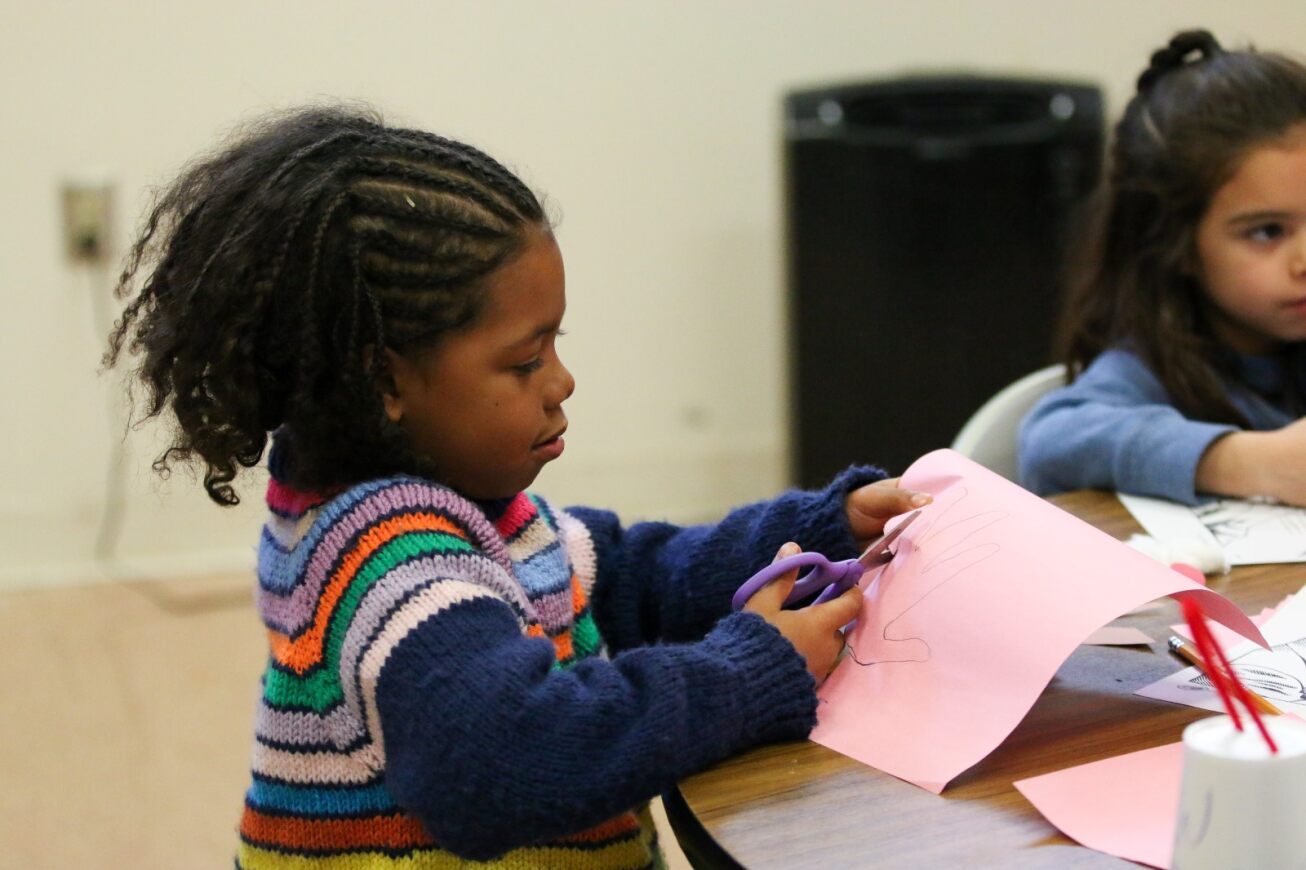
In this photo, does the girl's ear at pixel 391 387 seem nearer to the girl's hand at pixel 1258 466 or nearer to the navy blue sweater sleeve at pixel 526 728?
the navy blue sweater sleeve at pixel 526 728

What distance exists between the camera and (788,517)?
36.2 inches

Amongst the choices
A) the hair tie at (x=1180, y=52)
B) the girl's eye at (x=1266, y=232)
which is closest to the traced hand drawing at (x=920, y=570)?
the girl's eye at (x=1266, y=232)

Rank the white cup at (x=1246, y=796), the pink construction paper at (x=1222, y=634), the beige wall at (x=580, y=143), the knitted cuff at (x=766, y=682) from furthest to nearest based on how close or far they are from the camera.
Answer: the beige wall at (x=580, y=143)
the pink construction paper at (x=1222, y=634)
the knitted cuff at (x=766, y=682)
the white cup at (x=1246, y=796)

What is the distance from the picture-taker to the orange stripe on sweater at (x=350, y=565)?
0.72 meters

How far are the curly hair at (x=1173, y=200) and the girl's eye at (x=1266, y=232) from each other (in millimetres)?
52

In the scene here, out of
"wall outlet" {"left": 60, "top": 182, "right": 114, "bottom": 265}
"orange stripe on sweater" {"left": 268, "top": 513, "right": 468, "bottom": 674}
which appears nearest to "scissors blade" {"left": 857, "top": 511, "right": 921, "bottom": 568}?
"orange stripe on sweater" {"left": 268, "top": 513, "right": 468, "bottom": 674}

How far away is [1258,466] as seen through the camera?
115 centimetres

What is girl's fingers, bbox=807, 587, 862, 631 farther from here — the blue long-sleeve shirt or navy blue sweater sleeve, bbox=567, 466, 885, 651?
the blue long-sleeve shirt

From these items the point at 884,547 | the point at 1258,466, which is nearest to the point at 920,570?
the point at 884,547

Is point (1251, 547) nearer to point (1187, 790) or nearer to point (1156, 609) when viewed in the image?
point (1156, 609)

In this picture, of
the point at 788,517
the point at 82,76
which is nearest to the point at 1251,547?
the point at 788,517

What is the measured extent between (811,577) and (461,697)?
0.25 meters

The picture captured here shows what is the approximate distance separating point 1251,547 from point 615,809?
61 centimetres

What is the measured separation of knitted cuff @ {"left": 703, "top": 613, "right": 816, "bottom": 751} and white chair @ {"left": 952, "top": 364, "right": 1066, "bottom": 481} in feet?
2.20
